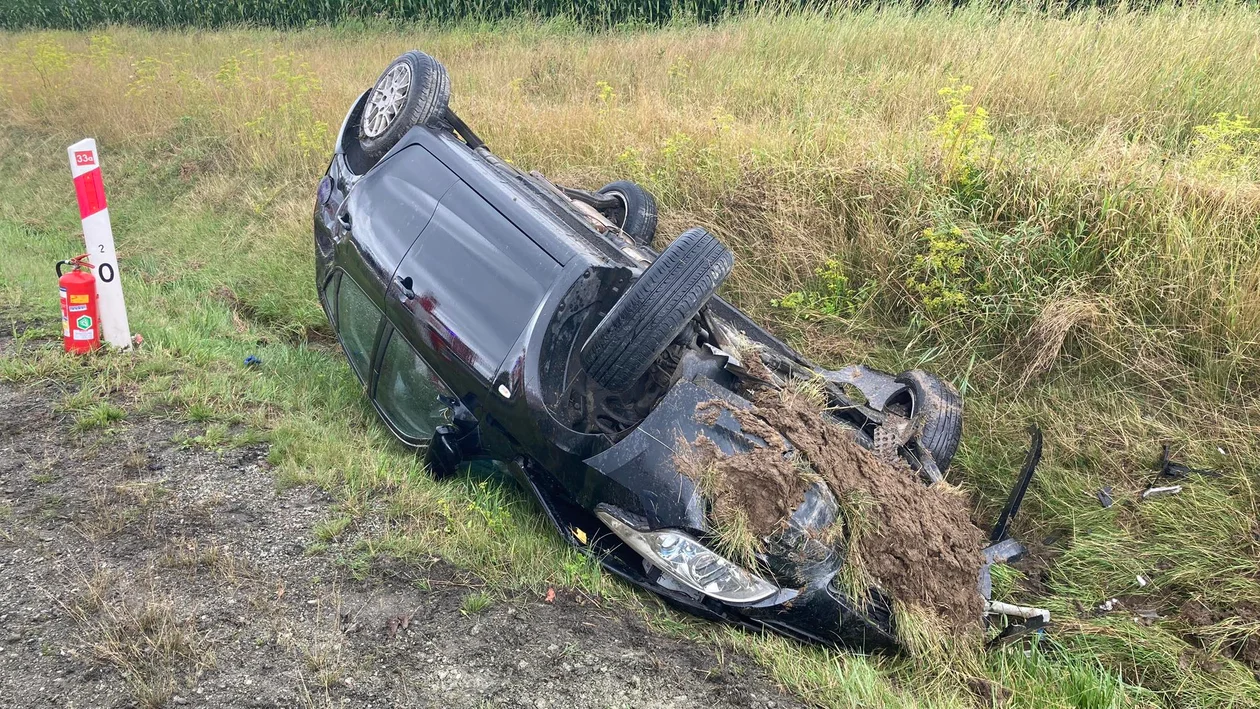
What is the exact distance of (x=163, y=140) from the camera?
9570mm

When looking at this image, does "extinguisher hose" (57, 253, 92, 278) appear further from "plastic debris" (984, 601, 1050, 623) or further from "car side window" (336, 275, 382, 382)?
"plastic debris" (984, 601, 1050, 623)

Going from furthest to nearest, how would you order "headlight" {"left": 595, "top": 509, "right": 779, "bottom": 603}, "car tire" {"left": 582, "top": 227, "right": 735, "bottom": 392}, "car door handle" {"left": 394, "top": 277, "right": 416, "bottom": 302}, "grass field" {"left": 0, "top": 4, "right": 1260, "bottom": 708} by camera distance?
"car door handle" {"left": 394, "top": 277, "right": 416, "bottom": 302} → "grass field" {"left": 0, "top": 4, "right": 1260, "bottom": 708} → "car tire" {"left": 582, "top": 227, "right": 735, "bottom": 392} → "headlight" {"left": 595, "top": 509, "right": 779, "bottom": 603}

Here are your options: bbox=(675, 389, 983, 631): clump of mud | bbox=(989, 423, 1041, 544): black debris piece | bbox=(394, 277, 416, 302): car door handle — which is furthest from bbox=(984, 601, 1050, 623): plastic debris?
bbox=(394, 277, 416, 302): car door handle

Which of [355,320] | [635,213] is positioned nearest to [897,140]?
[635,213]

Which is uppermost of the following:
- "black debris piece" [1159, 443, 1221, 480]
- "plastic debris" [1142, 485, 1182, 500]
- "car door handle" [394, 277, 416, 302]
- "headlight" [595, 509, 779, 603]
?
"car door handle" [394, 277, 416, 302]

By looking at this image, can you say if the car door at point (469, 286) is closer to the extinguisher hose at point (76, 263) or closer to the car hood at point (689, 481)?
the car hood at point (689, 481)

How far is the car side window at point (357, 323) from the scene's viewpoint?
392 cm

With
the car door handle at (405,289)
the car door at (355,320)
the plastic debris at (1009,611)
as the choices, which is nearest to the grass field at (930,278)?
the plastic debris at (1009,611)

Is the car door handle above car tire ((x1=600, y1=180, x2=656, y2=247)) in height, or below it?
above

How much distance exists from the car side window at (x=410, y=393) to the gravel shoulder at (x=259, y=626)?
54cm

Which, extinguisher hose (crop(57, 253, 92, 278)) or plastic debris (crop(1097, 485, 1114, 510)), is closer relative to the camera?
plastic debris (crop(1097, 485, 1114, 510))

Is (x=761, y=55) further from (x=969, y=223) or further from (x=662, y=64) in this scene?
(x=969, y=223)

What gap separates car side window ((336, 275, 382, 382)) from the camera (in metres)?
3.92

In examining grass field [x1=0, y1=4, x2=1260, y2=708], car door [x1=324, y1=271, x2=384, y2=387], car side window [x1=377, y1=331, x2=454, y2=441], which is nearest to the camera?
grass field [x1=0, y1=4, x2=1260, y2=708]
